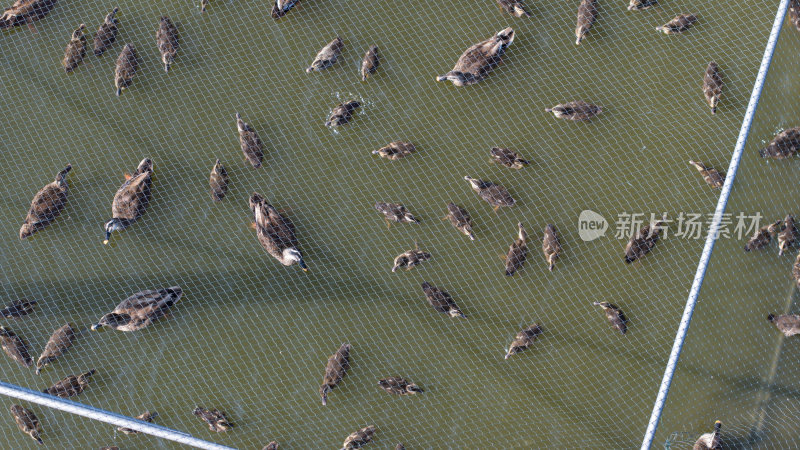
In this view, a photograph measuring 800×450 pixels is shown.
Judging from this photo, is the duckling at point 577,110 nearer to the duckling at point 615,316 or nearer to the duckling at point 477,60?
the duckling at point 477,60

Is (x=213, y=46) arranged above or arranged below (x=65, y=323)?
above

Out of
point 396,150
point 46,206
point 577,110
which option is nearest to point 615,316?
point 577,110

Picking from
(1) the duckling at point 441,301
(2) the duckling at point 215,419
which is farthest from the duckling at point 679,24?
(2) the duckling at point 215,419

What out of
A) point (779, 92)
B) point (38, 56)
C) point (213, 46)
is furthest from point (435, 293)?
point (38, 56)

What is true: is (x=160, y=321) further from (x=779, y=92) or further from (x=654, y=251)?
(x=779, y=92)

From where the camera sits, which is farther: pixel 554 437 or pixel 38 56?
pixel 38 56

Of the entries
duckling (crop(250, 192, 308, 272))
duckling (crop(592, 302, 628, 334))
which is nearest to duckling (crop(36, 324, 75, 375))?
duckling (crop(250, 192, 308, 272))
